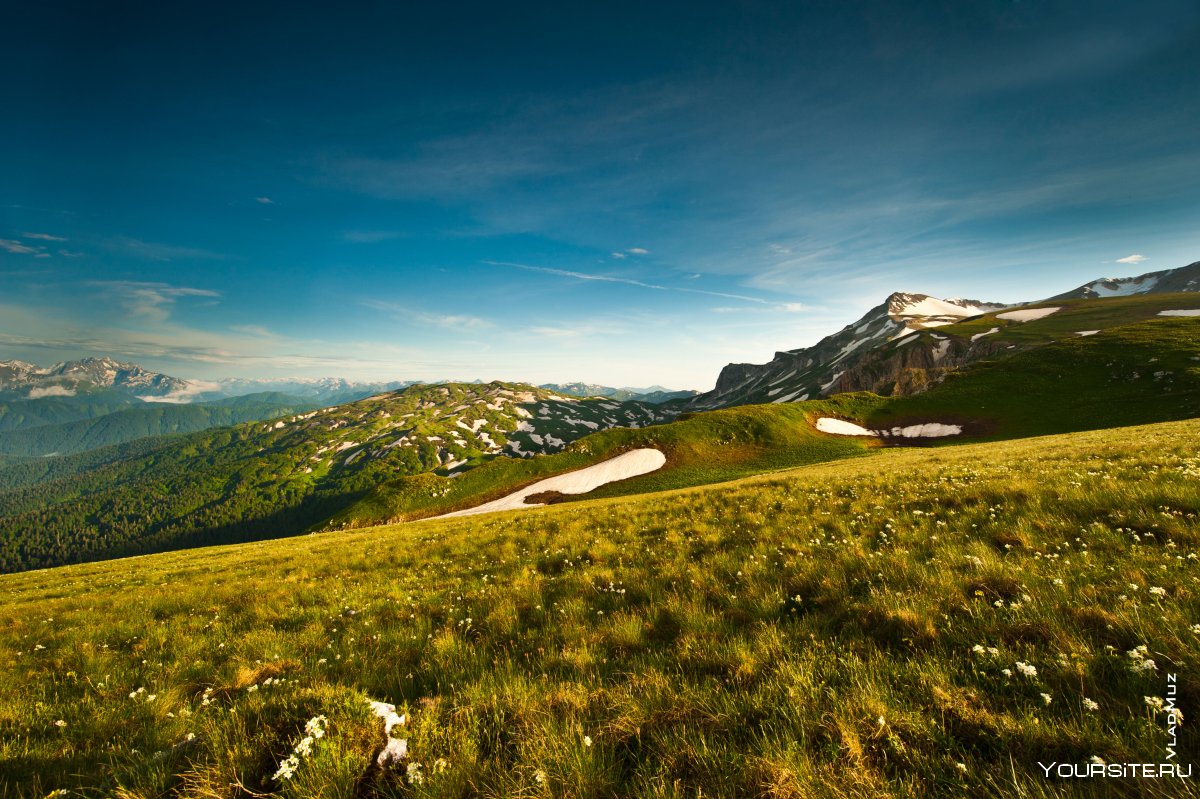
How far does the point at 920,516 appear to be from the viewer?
988cm

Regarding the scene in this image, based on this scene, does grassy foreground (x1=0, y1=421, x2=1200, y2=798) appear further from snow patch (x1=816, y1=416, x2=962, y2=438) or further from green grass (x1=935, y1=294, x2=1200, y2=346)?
green grass (x1=935, y1=294, x2=1200, y2=346)

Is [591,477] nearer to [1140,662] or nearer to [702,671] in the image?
[702,671]

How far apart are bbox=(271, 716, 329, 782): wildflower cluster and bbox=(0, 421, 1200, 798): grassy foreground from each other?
0.13 feet

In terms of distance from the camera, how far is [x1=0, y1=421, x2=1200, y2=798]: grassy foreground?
3.23m

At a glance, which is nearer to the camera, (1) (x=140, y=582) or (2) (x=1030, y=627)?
(2) (x=1030, y=627)

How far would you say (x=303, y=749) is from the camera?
342 cm

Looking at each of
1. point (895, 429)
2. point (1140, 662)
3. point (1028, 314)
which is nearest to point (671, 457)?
point (895, 429)

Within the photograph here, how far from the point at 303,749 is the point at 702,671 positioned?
386cm

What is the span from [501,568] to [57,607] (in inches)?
633

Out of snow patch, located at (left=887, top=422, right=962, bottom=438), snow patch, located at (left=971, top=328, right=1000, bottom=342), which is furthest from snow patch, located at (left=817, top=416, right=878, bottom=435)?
snow patch, located at (left=971, top=328, right=1000, bottom=342)

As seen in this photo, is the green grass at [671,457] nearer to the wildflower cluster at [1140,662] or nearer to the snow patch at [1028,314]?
the wildflower cluster at [1140,662]

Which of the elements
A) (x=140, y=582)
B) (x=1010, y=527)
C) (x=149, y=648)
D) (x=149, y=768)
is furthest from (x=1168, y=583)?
(x=140, y=582)

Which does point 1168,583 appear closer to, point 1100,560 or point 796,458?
point 1100,560

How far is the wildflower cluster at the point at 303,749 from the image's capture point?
10.8 ft
